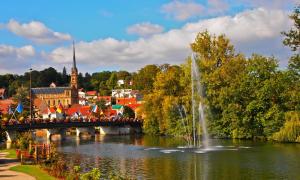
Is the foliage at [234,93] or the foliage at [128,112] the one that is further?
the foliage at [128,112]

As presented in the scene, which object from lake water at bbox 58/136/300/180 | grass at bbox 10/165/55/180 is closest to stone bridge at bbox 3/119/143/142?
lake water at bbox 58/136/300/180

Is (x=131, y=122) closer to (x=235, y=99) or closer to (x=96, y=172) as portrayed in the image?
(x=235, y=99)

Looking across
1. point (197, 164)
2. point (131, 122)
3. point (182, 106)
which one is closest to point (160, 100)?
point (182, 106)

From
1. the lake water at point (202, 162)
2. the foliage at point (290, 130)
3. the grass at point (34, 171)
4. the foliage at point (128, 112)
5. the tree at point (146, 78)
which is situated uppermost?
the tree at point (146, 78)

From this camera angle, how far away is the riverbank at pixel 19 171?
33.0 meters

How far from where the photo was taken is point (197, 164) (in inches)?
1825

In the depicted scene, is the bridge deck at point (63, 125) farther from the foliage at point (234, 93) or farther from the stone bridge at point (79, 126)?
the foliage at point (234, 93)

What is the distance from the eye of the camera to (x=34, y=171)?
36562 mm

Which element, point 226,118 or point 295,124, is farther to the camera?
point 226,118

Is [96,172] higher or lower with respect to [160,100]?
lower

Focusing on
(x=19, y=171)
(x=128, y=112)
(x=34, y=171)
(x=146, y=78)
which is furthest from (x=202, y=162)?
(x=128, y=112)

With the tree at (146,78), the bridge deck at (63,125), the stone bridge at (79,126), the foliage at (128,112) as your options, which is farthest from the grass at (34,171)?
the foliage at (128,112)

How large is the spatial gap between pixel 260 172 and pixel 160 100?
49.4 meters

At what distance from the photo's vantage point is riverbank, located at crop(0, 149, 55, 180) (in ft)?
108
